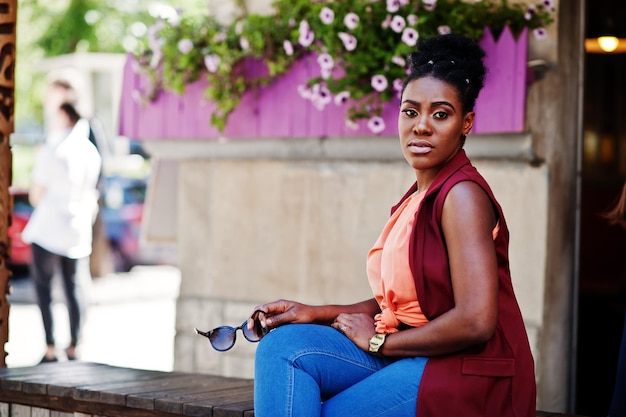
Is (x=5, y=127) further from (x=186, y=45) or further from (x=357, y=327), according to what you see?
(x=357, y=327)

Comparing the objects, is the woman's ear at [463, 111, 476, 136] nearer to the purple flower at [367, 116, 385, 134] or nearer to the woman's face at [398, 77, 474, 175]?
the woman's face at [398, 77, 474, 175]

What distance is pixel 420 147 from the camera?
259cm

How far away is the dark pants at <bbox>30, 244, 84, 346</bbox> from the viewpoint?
6227mm

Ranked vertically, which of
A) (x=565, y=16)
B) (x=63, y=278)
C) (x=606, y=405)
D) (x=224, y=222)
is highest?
(x=565, y=16)

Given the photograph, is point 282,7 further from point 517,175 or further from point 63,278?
point 63,278

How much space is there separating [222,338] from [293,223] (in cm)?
225

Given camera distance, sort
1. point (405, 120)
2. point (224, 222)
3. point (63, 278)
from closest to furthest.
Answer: point (405, 120) < point (224, 222) < point (63, 278)

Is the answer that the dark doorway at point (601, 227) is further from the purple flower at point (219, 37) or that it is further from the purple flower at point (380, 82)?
the purple flower at point (219, 37)

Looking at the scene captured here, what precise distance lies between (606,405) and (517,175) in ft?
4.61

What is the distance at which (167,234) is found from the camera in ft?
19.2

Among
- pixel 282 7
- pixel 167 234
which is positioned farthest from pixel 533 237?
pixel 167 234

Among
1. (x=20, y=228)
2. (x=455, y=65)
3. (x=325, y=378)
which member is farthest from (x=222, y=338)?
(x=20, y=228)

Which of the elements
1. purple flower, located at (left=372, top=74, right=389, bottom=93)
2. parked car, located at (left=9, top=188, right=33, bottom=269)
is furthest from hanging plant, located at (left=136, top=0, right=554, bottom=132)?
parked car, located at (left=9, top=188, right=33, bottom=269)

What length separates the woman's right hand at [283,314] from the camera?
2814 mm
